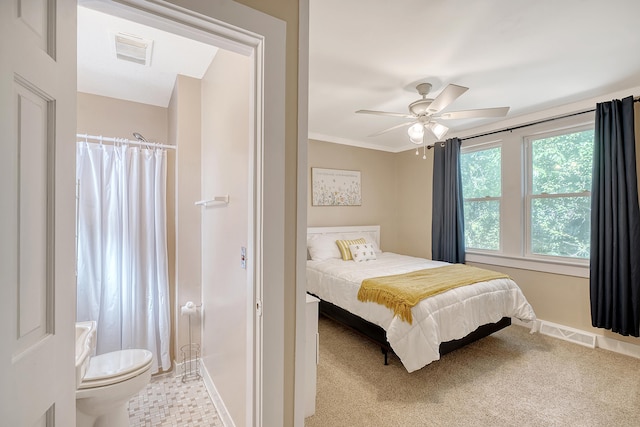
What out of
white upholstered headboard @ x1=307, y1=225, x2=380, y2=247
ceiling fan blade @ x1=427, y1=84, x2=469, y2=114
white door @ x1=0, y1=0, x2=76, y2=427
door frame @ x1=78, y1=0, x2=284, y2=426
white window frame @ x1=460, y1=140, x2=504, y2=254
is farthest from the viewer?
white upholstered headboard @ x1=307, y1=225, x2=380, y2=247

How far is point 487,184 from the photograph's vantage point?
3891 mm

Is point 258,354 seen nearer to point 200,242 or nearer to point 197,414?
point 197,414

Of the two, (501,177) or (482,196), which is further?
(482,196)

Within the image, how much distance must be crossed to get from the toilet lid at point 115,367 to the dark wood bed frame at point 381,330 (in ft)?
5.56

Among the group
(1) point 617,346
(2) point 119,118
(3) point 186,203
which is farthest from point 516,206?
(2) point 119,118

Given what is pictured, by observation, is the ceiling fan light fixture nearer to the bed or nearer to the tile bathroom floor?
the bed

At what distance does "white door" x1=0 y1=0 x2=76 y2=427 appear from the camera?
0.59 meters

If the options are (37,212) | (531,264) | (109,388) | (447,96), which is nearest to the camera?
(37,212)

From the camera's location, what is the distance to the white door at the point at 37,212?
590 mm

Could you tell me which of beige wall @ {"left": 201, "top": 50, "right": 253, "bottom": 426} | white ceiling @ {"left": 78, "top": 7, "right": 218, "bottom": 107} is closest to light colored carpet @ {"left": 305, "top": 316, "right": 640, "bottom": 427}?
beige wall @ {"left": 201, "top": 50, "right": 253, "bottom": 426}

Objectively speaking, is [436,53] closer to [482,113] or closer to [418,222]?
[482,113]

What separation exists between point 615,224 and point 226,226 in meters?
3.37

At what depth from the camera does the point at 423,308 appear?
219 centimetres

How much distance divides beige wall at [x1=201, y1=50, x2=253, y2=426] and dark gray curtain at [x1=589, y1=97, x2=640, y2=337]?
3258 millimetres
